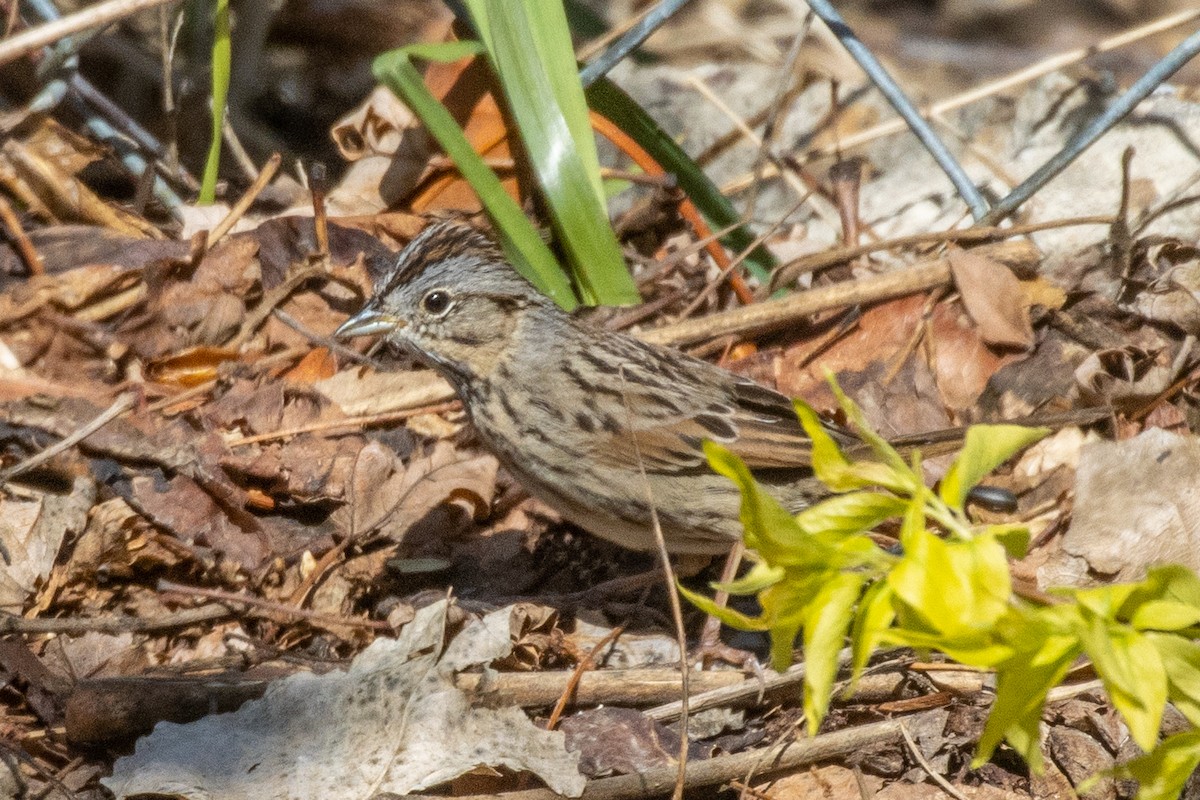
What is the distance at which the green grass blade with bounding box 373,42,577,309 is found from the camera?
4312 mm

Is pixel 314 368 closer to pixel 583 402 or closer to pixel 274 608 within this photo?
pixel 583 402

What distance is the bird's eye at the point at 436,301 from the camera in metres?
4.06

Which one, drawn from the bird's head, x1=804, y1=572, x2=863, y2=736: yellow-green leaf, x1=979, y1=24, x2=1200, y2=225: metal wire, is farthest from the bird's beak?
x1=804, y1=572, x2=863, y2=736: yellow-green leaf

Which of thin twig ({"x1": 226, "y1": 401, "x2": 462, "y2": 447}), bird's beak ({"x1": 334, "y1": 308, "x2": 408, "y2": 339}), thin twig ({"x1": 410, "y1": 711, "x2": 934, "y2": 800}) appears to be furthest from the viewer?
thin twig ({"x1": 226, "y1": 401, "x2": 462, "y2": 447})

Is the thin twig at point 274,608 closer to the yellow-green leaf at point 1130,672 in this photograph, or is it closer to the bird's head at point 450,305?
the bird's head at point 450,305

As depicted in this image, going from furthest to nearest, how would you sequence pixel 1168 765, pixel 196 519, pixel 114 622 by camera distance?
pixel 196 519 < pixel 114 622 < pixel 1168 765

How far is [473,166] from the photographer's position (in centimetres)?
438

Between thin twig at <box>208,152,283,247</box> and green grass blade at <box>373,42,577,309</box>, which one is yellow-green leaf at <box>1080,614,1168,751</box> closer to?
green grass blade at <box>373,42,577,309</box>

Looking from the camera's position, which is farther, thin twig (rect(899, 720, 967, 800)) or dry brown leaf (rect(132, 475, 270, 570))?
dry brown leaf (rect(132, 475, 270, 570))

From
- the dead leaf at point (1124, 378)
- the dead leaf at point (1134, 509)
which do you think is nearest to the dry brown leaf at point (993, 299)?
the dead leaf at point (1124, 378)

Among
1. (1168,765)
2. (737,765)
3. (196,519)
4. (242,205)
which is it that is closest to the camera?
(1168,765)

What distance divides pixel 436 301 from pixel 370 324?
7.8 inches

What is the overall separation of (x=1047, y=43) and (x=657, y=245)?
15.9 feet

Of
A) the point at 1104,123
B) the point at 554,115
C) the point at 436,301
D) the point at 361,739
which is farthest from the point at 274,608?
the point at 1104,123
